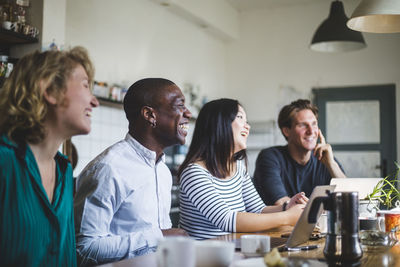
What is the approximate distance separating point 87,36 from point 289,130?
74.6 inches

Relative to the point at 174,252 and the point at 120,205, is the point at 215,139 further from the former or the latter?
the point at 174,252

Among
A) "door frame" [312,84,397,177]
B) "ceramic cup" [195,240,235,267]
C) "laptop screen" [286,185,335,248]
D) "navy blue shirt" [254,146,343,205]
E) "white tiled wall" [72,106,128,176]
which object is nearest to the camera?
"ceramic cup" [195,240,235,267]

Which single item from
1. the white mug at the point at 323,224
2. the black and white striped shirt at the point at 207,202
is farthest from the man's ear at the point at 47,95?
the white mug at the point at 323,224

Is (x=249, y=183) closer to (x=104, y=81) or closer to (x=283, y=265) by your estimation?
(x=283, y=265)

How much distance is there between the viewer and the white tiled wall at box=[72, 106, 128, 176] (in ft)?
12.4

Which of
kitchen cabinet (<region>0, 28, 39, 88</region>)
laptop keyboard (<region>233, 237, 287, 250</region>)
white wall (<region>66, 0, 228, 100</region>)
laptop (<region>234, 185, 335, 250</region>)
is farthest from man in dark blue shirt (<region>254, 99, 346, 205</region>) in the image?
white wall (<region>66, 0, 228, 100</region>)

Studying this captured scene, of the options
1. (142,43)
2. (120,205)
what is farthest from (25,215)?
(142,43)

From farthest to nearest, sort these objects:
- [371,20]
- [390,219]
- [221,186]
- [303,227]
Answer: [371,20]
[221,186]
[390,219]
[303,227]

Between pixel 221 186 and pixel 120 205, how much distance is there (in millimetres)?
566

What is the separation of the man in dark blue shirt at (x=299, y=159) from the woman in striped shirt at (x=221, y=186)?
1.48ft

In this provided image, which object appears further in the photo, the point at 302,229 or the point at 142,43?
the point at 142,43

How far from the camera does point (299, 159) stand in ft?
9.70

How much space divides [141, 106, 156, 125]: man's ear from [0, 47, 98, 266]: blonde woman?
1.56 ft

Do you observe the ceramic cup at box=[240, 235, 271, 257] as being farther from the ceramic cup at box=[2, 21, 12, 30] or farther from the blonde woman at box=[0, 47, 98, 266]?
the ceramic cup at box=[2, 21, 12, 30]
